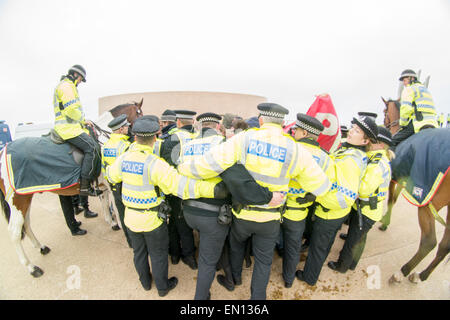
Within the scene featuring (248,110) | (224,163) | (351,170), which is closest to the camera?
(224,163)

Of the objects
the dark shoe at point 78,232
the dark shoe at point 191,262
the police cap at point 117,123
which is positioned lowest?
the dark shoe at point 78,232

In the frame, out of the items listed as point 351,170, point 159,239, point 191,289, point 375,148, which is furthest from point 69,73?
point 375,148

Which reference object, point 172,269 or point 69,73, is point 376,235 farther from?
point 69,73

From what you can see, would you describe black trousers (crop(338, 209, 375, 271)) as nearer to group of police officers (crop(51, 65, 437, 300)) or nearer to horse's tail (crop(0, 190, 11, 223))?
group of police officers (crop(51, 65, 437, 300))

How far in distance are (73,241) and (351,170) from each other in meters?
4.72

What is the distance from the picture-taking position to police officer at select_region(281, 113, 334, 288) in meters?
2.03

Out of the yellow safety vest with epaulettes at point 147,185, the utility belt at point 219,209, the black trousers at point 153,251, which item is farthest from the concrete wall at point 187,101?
the utility belt at point 219,209

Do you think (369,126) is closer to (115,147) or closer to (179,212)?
(179,212)

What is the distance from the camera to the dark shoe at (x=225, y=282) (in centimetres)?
240

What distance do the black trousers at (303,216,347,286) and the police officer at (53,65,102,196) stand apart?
369 cm

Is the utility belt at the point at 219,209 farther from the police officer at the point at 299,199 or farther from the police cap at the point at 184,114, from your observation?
the police cap at the point at 184,114

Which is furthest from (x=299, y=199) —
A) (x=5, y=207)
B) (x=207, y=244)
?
(x=5, y=207)

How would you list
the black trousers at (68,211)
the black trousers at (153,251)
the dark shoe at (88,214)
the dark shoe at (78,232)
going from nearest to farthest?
the black trousers at (153,251), the black trousers at (68,211), the dark shoe at (78,232), the dark shoe at (88,214)
